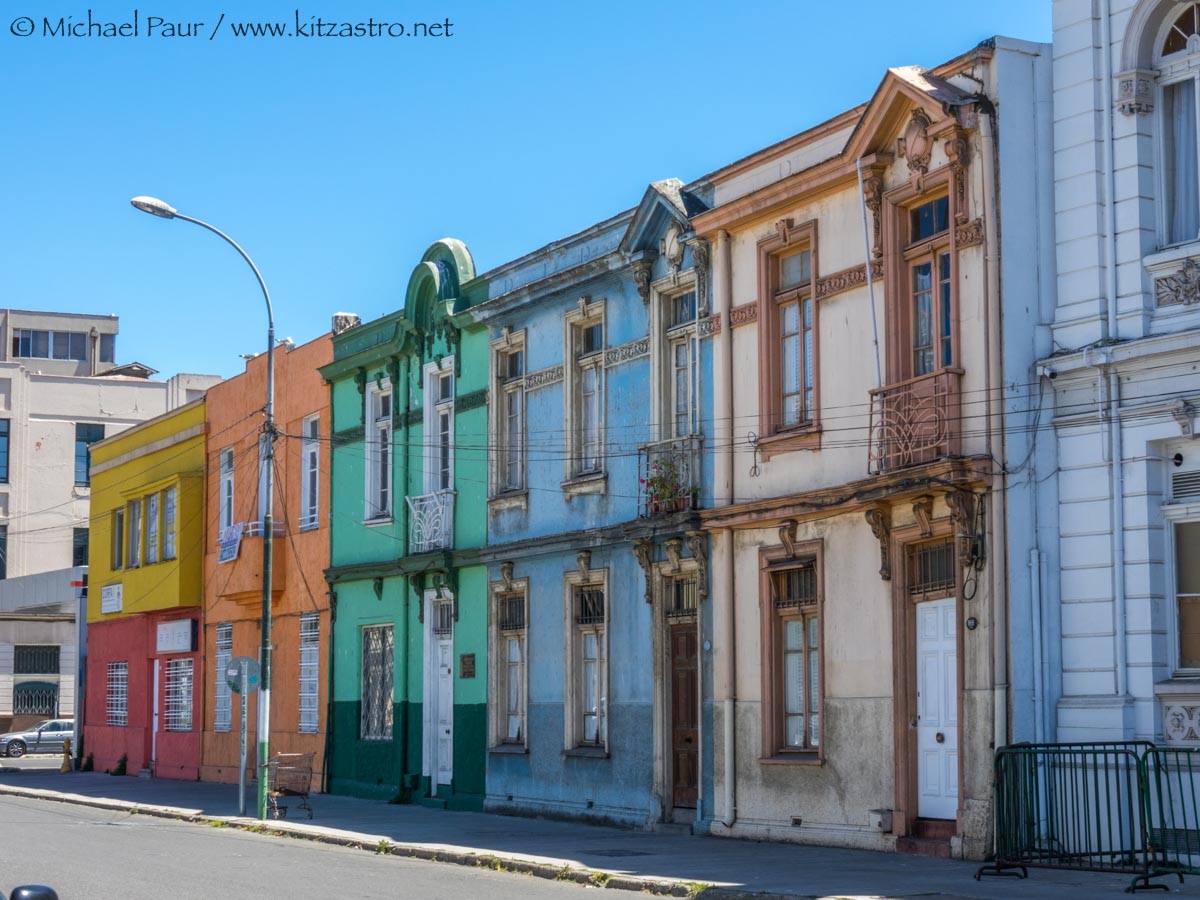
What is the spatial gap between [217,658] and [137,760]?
5.22 meters

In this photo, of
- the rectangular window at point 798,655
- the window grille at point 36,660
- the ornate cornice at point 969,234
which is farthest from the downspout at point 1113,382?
the window grille at point 36,660

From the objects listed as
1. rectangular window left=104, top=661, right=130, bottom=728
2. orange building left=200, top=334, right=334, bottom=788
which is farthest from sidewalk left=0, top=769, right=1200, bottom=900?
rectangular window left=104, top=661, right=130, bottom=728

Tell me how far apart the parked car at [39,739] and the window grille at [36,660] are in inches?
157

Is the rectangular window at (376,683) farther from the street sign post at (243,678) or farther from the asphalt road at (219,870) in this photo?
the asphalt road at (219,870)

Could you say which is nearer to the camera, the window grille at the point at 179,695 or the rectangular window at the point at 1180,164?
the rectangular window at the point at 1180,164

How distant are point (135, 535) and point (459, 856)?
23102 millimetres

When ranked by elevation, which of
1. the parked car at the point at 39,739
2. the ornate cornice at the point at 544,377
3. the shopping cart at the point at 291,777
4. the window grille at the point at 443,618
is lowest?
the parked car at the point at 39,739

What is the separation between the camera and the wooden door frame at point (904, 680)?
17562 millimetres

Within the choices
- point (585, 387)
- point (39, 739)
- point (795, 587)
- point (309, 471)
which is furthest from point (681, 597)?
point (39, 739)

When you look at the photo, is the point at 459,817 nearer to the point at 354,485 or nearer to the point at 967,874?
the point at 354,485

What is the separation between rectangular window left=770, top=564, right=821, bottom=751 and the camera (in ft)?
63.8

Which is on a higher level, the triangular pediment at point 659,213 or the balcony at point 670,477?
the triangular pediment at point 659,213

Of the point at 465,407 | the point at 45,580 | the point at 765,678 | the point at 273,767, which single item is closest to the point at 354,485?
the point at 465,407

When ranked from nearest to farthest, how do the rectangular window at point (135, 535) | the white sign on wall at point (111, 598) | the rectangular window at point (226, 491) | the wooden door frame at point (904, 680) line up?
the wooden door frame at point (904, 680) < the rectangular window at point (226, 491) < the rectangular window at point (135, 535) < the white sign on wall at point (111, 598)
